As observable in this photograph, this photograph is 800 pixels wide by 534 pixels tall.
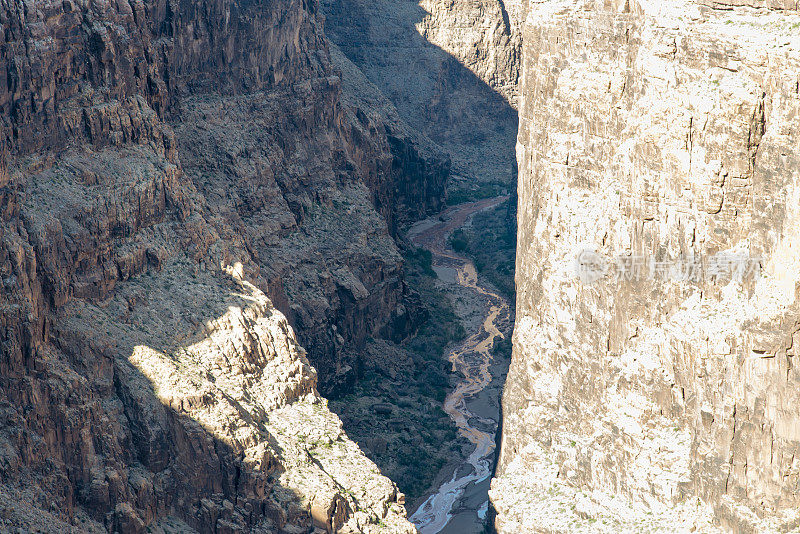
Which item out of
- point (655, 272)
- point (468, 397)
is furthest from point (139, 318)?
point (468, 397)

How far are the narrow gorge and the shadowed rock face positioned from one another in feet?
0.60

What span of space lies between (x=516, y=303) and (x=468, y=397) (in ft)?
116

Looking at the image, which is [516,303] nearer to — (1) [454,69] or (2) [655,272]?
(2) [655,272]

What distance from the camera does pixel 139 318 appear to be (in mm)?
78312

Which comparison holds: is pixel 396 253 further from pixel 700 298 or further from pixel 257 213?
pixel 700 298

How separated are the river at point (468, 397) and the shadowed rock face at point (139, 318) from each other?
16516 mm

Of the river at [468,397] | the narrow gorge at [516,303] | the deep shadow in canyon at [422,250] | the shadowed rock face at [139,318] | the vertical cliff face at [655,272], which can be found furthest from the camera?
the deep shadow in canyon at [422,250]

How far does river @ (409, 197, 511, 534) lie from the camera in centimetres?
9431

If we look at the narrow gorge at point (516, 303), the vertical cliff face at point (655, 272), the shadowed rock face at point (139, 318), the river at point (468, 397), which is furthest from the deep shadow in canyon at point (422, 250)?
the vertical cliff face at point (655, 272)

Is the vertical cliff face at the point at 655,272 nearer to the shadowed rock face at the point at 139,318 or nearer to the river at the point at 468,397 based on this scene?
the shadowed rock face at the point at 139,318

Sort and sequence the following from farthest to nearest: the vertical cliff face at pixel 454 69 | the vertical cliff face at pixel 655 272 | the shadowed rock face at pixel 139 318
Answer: the vertical cliff face at pixel 454 69 < the shadowed rock face at pixel 139 318 < the vertical cliff face at pixel 655 272

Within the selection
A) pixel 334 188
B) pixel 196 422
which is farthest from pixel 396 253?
pixel 196 422

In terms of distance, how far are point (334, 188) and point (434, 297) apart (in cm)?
2240

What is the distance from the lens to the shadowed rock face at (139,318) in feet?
225
